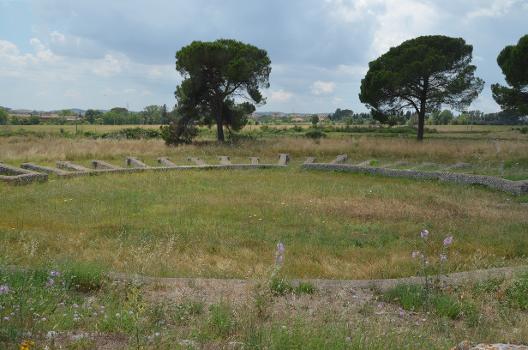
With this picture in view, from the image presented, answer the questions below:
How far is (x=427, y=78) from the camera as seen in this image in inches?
987

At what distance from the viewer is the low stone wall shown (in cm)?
1187

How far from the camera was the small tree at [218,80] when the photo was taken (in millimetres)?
25344

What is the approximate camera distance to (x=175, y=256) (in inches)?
249

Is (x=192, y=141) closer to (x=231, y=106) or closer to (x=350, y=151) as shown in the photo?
(x=231, y=106)

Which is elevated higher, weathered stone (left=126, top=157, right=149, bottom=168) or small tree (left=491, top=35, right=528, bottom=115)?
small tree (left=491, top=35, right=528, bottom=115)

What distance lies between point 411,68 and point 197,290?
2224 cm

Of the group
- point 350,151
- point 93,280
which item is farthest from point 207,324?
point 350,151

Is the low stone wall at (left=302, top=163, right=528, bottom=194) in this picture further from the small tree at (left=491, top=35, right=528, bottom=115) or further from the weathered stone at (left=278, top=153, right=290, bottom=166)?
the small tree at (left=491, top=35, right=528, bottom=115)

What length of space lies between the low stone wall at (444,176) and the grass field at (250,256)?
1.83 ft

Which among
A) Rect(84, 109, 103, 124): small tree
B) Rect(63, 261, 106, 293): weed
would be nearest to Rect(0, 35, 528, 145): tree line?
Rect(63, 261, 106, 293): weed

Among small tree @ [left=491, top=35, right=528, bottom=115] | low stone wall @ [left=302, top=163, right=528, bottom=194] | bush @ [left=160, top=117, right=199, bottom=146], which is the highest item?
small tree @ [left=491, top=35, right=528, bottom=115]

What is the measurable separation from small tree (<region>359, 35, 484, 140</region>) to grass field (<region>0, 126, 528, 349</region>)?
10.4 metres

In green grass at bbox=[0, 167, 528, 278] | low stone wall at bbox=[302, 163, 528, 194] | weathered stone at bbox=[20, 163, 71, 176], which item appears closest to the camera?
green grass at bbox=[0, 167, 528, 278]

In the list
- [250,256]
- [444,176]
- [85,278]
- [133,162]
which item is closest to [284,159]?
[133,162]
